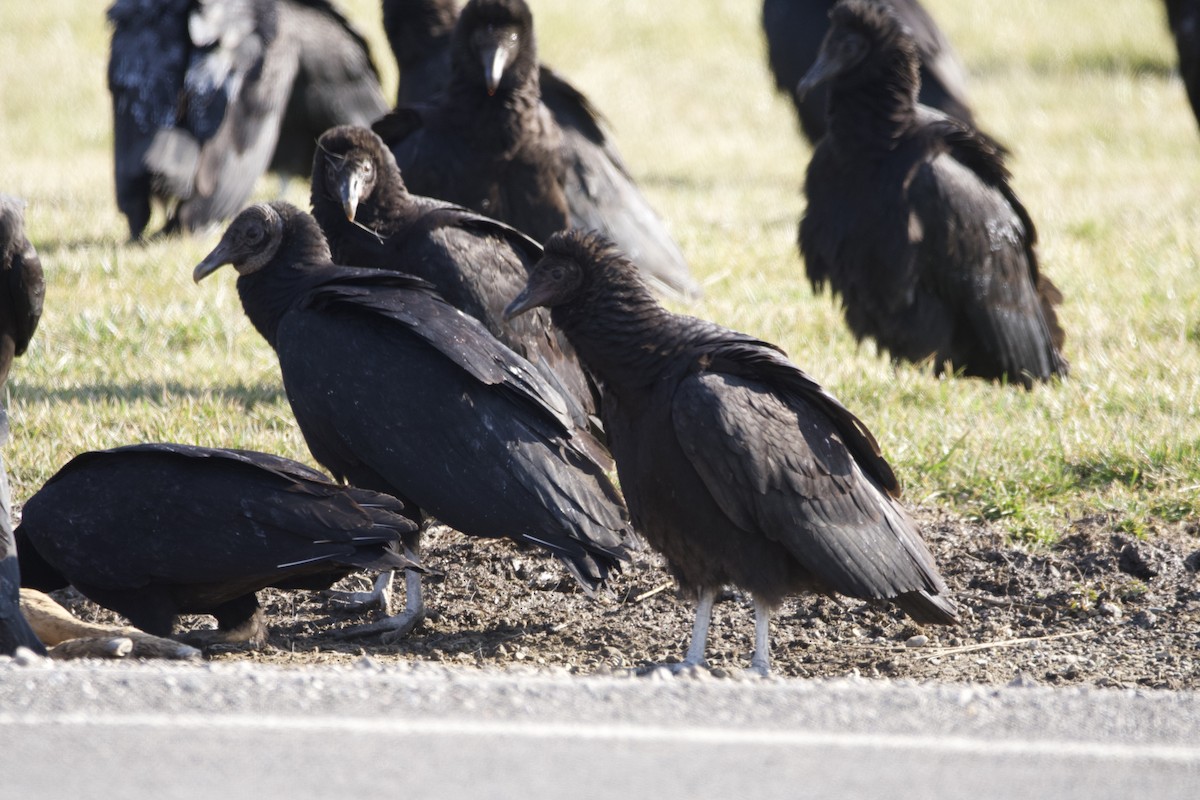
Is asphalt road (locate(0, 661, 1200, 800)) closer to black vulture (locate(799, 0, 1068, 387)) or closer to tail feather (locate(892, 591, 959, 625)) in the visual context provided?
tail feather (locate(892, 591, 959, 625))

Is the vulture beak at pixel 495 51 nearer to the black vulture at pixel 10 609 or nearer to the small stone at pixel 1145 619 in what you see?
the black vulture at pixel 10 609

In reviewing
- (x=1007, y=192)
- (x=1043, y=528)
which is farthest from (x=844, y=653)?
(x=1007, y=192)

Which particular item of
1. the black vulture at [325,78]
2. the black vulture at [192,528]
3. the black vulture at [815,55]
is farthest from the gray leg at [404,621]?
the black vulture at [325,78]

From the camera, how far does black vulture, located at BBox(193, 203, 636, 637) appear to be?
13.1 ft

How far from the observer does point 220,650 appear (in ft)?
13.2

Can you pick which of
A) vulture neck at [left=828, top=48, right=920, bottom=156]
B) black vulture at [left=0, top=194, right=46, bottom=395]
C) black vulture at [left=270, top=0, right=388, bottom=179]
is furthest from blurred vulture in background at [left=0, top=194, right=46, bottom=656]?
black vulture at [left=270, top=0, right=388, bottom=179]

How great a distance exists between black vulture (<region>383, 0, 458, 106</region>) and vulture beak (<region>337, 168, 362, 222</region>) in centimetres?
270

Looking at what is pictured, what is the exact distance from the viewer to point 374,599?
4473mm

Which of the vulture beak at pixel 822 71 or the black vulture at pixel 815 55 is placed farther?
the black vulture at pixel 815 55

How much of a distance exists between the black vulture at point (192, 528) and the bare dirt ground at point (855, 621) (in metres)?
0.26

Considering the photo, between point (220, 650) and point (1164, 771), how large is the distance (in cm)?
238

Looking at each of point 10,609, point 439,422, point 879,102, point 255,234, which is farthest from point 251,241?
point 879,102

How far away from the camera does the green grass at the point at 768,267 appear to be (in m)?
5.20

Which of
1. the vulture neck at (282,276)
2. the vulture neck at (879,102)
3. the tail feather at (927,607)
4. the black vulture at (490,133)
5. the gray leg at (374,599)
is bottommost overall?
the gray leg at (374,599)
